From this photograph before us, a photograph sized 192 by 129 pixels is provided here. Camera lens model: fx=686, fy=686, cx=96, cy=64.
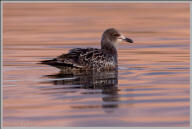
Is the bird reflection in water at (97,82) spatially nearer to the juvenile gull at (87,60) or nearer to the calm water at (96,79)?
the calm water at (96,79)

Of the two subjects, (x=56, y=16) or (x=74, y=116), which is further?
(x=56, y=16)

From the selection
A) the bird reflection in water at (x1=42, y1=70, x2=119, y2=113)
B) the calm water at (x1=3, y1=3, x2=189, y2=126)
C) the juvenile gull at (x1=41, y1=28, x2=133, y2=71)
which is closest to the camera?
the calm water at (x1=3, y1=3, x2=189, y2=126)

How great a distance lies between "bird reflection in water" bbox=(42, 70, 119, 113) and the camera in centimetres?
1273

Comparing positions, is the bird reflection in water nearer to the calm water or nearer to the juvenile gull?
the calm water

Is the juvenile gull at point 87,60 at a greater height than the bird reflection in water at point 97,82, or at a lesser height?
greater

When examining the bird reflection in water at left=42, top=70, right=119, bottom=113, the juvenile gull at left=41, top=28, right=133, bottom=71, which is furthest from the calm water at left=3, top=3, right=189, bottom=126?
the juvenile gull at left=41, top=28, right=133, bottom=71

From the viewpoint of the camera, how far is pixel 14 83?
14664mm

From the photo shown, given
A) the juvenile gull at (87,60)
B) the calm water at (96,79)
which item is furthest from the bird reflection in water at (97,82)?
the juvenile gull at (87,60)

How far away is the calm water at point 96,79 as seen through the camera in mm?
11453

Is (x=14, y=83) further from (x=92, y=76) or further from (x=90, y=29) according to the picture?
(x=90, y=29)

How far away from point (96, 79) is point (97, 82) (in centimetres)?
52

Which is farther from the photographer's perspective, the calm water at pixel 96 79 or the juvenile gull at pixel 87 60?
the juvenile gull at pixel 87 60

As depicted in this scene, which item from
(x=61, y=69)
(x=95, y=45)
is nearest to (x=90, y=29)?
(x=95, y=45)

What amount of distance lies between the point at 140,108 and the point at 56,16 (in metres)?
21.8
